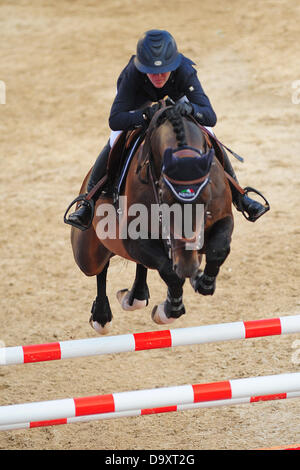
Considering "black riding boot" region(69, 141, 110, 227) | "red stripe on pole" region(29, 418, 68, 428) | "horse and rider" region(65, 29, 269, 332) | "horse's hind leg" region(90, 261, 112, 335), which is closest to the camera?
"horse and rider" region(65, 29, 269, 332)

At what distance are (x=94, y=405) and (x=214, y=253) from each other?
4.45 feet

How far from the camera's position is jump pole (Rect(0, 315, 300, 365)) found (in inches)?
204

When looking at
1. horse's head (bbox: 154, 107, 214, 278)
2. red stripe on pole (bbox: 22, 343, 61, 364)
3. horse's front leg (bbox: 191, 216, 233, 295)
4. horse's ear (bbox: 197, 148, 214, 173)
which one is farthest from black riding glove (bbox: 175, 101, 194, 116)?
red stripe on pole (bbox: 22, 343, 61, 364)

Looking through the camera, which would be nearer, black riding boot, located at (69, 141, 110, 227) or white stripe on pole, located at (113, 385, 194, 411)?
white stripe on pole, located at (113, 385, 194, 411)

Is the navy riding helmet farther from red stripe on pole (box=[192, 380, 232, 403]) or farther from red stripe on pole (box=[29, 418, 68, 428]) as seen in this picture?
red stripe on pole (box=[29, 418, 68, 428])

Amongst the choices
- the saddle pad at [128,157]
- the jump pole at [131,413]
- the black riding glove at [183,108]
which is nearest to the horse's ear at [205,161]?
the black riding glove at [183,108]

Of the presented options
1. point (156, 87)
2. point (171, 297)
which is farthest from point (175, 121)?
point (171, 297)

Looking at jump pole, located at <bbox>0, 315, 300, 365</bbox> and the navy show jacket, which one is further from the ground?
the navy show jacket

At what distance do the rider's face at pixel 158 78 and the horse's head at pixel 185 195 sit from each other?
594 millimetres

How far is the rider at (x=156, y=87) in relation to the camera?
538 cm

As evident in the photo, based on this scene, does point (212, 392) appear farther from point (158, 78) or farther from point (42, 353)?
point (158, 78)

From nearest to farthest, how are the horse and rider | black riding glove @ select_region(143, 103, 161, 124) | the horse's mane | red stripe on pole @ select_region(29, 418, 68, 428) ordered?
the horse and rider, the horse's mane, red stripe on pole @ select_region(29, 418, 68, 428), black riding glove @ select_region(143, 103, 161, 124)

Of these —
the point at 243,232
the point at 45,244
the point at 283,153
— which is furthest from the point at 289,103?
the point at 45,244

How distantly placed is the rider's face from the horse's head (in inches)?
23.4
